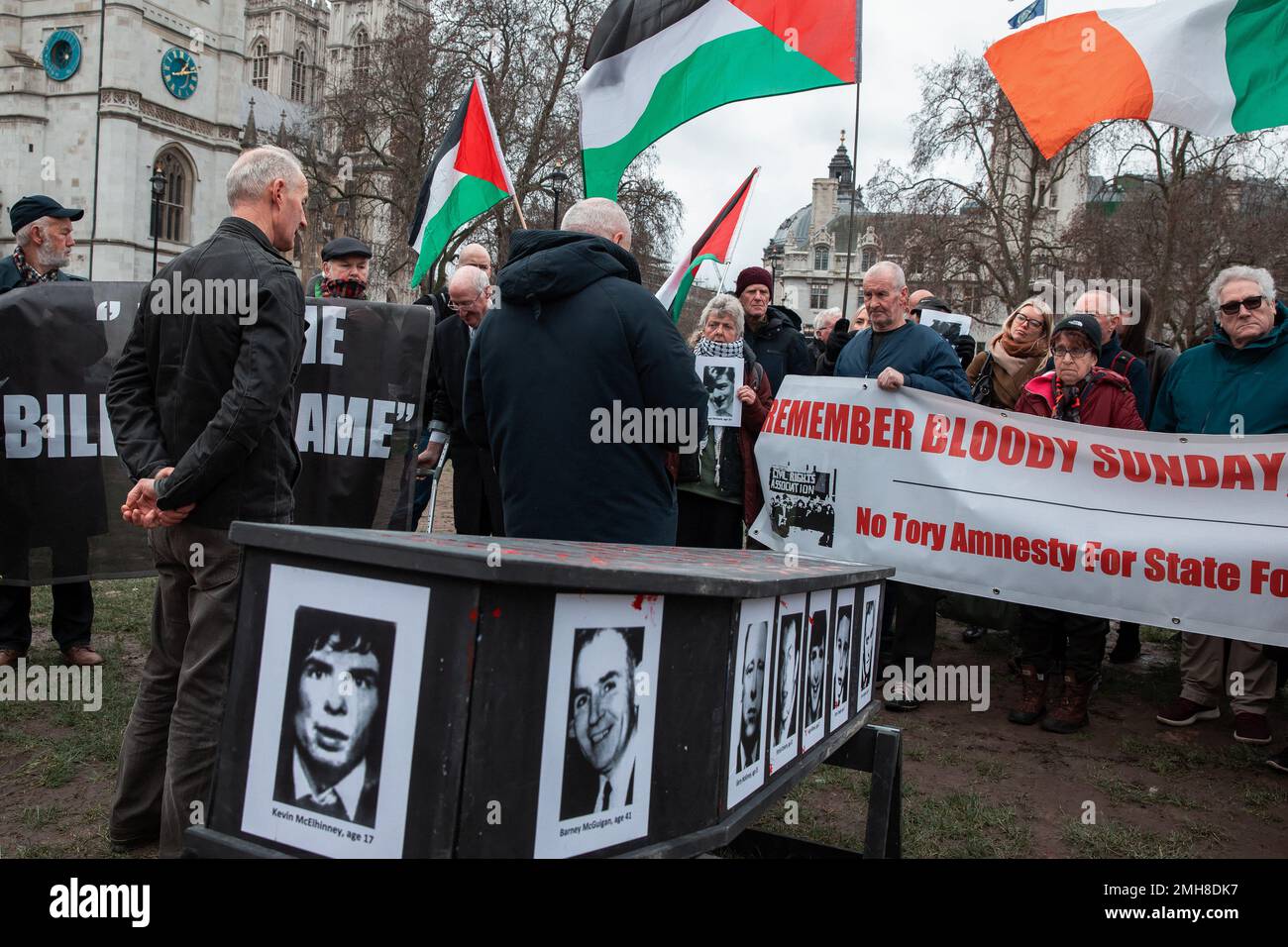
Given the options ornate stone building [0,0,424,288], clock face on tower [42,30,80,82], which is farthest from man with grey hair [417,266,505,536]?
clock face on tower [42,30,80,82]

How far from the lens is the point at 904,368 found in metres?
5.91

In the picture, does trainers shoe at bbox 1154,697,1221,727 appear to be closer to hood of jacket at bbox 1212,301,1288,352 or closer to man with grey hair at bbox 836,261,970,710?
man with grey hair at bbox 836,261,970,710

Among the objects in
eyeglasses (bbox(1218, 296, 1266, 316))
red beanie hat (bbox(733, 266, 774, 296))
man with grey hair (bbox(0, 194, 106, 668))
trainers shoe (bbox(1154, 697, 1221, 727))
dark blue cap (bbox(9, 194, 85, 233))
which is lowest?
trainers shoe (bbox(1154, 697, 1221, 727))

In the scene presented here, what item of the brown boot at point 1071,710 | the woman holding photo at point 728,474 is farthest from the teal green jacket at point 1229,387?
the woman holding photo at point 728,474

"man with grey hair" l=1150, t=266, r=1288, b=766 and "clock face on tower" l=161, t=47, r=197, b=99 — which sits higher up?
"clock face on tower" l=161, t=47, r=197, b=99

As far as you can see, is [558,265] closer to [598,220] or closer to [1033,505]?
[598,220]

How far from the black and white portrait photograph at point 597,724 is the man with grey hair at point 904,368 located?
421cm

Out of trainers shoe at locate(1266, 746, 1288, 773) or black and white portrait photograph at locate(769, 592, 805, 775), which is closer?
black and white portrait photograph at locate(769, 592, 805, 775)

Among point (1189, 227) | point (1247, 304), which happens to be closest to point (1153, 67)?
point (1247, 304)

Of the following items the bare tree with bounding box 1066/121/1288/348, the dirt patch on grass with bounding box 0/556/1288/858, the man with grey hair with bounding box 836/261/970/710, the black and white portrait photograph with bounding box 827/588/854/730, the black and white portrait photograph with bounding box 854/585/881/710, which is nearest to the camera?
the black and white portrait photograph with bounding box 827/588/854/730

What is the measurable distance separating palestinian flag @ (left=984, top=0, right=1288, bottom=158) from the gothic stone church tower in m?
54.4

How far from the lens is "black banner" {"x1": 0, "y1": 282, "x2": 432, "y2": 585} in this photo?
504 cm
